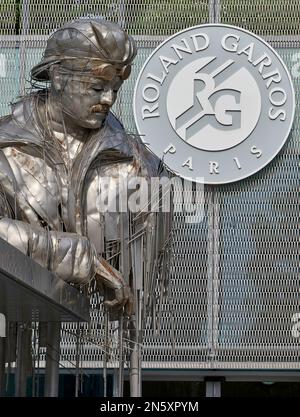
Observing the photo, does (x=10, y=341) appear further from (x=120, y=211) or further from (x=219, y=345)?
(x=219, y=345)

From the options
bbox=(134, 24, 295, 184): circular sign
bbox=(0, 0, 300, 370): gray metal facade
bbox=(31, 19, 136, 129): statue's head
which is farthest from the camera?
bbox=(0, 0, 300, 370): gray metal facade

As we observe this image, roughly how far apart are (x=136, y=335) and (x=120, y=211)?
5.18 ft

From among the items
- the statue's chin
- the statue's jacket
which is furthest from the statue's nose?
the statue's jacket

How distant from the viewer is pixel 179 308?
33062mm

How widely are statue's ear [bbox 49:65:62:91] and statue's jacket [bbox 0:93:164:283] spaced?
0.39 metres

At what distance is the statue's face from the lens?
691 inches

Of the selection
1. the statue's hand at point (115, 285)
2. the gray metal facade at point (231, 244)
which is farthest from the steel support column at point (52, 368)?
the gray metal facade at point (231, 244)

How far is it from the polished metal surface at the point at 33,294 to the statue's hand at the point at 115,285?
0.33 meters

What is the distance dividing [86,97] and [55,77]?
443 millimetres

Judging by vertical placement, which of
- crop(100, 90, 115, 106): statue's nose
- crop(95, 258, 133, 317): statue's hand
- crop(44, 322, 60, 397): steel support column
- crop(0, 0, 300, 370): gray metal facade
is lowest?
crop(44, 322, 60, 397): steel support column

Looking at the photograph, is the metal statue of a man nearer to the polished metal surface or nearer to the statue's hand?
the statue's hand

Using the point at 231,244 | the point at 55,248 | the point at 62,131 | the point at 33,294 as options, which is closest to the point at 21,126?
the point at 62,131

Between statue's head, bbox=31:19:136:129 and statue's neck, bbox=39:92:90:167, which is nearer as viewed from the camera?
statue's head, bbox=31:19:136:129
